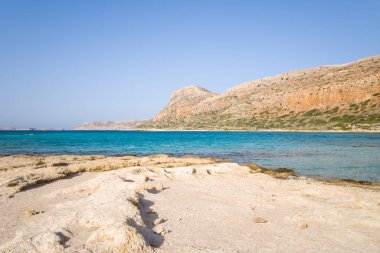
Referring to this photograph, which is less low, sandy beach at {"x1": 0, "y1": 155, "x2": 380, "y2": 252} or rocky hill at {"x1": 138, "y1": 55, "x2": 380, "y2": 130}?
rocky hill at {"x1": 138, "y1": 55, "x2": 380, "y2": 130}

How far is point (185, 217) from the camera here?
31.3ft

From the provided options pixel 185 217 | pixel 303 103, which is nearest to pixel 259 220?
pixel 185 217

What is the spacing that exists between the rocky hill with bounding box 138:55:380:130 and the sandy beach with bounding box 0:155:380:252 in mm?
79002

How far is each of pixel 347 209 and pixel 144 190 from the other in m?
8.06

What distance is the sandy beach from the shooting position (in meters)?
6.99

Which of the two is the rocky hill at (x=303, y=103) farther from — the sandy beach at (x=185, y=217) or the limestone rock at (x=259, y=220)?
the limestone rock at (x=259, y=220)

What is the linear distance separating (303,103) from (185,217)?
111 meters

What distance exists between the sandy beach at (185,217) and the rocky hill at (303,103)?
7900 centimetres

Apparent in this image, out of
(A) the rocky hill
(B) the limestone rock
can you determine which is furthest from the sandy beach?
(A) the rocky hill

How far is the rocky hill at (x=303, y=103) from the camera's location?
9181 centimetres

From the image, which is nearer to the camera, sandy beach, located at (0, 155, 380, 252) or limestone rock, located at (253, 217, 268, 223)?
sandy beach, located at (0, 155, 380, 252)

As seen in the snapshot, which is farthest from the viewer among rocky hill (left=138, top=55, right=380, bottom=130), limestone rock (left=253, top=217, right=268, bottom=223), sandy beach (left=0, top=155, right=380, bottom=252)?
rocky hill (left=138, top=55, right=380, bottom=130)

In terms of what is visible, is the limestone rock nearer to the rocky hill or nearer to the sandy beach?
the sandy beach

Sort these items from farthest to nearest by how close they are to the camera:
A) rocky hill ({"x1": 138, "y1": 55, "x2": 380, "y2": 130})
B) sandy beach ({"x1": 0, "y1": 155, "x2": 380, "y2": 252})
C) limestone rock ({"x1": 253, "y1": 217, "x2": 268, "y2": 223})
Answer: rocky hill ({"x1": 138, "y1": 55, "x2": 380, "y2": 130}) → limestone rock ({"x1": 253, "y1": 217, "x2": 268, "y2": 223}) → sandy beach ({"x1": 0, "y1": 155, "x2": 380, "y2": 252})
